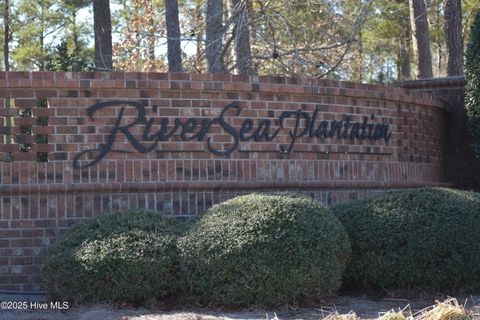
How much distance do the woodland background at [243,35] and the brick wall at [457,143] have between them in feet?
6.02

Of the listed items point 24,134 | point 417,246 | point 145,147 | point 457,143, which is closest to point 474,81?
point 457,143

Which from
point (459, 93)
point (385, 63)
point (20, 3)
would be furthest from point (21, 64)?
point (459, 93)

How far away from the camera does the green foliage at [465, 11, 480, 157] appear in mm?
10836

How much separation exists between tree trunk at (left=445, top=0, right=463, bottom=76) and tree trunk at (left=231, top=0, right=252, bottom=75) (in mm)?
4716

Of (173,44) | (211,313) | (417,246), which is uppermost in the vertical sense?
(173,44)

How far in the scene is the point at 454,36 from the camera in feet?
56.5

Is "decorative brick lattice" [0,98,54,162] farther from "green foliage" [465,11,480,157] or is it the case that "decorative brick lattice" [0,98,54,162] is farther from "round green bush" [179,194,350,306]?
"green foliage" [465,11,480,157]

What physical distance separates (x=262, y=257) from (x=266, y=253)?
5 centimetres

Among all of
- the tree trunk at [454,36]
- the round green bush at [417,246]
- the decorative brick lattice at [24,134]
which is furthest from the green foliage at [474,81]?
the tree trunk at [454,36]

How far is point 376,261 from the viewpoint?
779 cm

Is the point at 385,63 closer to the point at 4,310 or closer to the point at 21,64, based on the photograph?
the point at 21,64

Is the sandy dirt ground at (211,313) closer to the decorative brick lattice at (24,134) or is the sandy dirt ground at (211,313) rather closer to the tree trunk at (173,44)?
the decorative brick lattice at (24,134)

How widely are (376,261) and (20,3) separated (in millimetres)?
21432

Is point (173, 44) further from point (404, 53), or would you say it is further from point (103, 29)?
point (404, 53)
